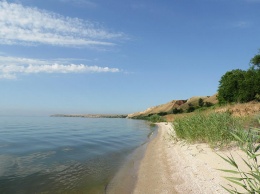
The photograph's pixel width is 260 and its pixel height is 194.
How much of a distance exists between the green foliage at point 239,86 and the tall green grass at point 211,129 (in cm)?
3626

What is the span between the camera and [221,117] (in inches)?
544

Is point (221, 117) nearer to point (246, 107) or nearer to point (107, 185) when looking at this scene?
point (107, 185)

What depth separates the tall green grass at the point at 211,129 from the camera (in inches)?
470

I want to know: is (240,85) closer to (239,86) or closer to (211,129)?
(239,86)

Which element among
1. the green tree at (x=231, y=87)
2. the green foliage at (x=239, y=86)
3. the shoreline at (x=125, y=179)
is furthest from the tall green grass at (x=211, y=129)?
the green tree at (x=231, y=87)

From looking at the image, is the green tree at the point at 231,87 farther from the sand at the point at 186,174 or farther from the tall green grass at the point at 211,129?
the sand at the point at 186,174

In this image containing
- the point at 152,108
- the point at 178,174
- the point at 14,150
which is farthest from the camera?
the point at 152,108

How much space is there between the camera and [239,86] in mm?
52281

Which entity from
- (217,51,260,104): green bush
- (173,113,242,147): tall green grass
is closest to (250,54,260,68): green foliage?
(217,51,260,104): green bush

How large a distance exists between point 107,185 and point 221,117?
6.85 m

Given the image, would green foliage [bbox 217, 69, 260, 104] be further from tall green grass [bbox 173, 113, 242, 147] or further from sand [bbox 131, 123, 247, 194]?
sand [bbox 131, 123, 247, 194]

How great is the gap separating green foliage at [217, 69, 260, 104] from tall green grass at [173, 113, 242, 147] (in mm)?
36262

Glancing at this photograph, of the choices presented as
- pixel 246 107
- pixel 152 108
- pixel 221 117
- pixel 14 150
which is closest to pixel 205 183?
pixel 221 117

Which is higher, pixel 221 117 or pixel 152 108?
pixel 152 108
